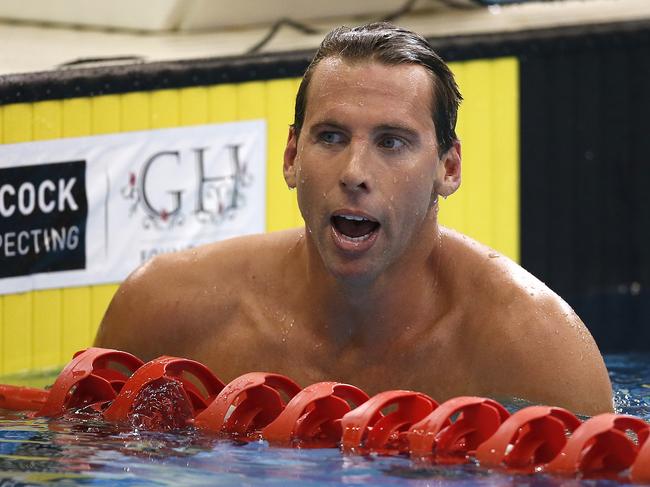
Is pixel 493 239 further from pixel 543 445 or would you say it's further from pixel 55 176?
pixel 543 445

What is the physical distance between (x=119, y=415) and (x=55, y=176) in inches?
87.6

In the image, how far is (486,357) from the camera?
2.83 meters

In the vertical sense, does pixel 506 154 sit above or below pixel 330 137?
above

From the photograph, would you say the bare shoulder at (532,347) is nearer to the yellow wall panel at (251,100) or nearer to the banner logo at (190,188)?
the banner logo at (190,188)

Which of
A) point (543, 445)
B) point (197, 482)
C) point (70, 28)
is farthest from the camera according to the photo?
point (70, 28)

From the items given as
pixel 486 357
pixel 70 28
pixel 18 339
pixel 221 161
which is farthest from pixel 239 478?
pixel 70 28

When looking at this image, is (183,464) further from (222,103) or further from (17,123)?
(222,103)

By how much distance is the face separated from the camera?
263 centimetres

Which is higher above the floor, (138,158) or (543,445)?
(138,158)

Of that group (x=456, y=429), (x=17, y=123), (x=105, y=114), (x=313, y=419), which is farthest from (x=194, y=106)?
(x=456, y=429)

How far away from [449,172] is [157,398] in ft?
2.47

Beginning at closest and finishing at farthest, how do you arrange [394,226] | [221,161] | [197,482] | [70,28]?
[197,482], [394,226], [221,161], [70,28]

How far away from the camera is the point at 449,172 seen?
9.36 feet

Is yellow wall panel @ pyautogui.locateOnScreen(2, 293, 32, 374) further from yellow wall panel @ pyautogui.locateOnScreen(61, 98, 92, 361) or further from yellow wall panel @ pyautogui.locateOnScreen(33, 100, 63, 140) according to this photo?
yellow wall panel @ pyautogui.locateOnScreen(33, 100, 63, 140)
